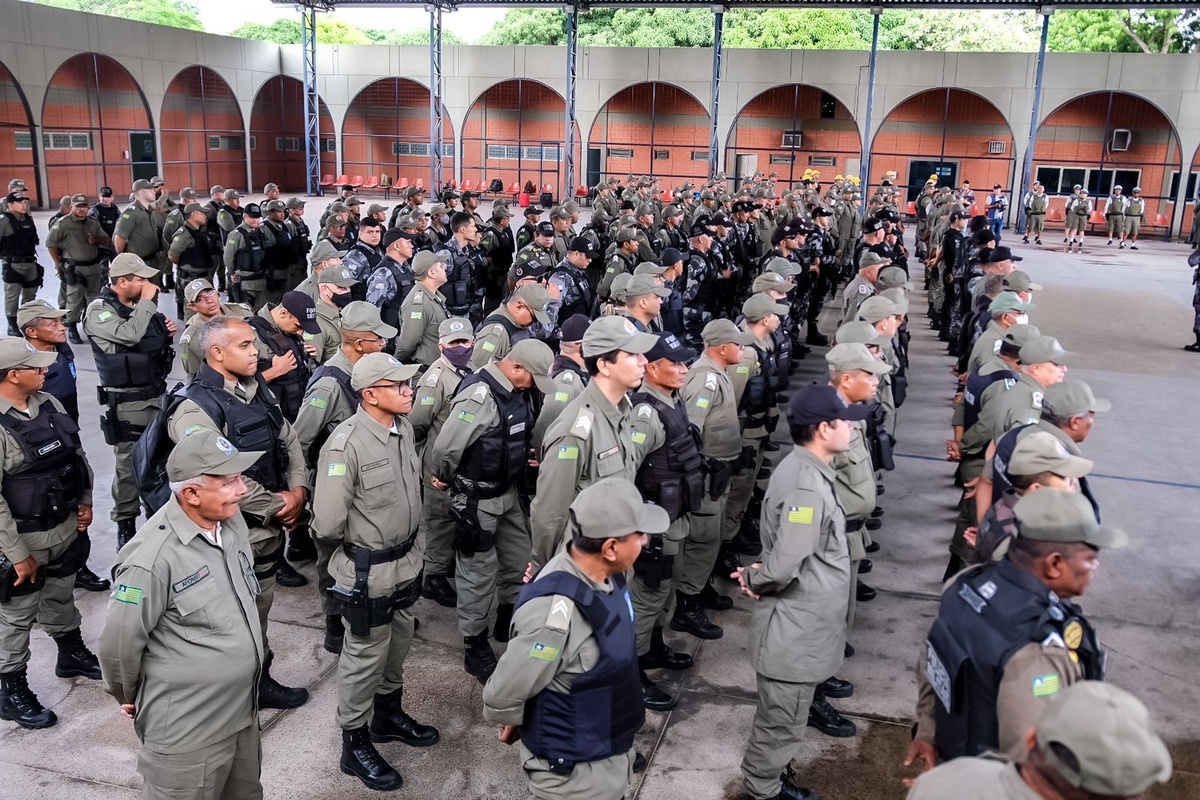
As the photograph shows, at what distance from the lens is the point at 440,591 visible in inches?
240

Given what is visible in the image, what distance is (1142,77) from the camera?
29.3 m

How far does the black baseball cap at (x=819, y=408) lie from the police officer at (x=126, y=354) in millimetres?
4700

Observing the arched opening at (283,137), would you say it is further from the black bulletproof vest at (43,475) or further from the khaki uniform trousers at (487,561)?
the khaki uniform trousers at (487,561)

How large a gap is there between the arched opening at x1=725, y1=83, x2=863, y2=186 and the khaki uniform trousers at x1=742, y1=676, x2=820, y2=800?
31.2 m

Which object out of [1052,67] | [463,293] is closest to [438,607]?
[463,293]

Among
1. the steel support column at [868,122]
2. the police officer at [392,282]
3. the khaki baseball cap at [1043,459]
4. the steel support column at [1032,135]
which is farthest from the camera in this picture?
the steel support column at [868,122]

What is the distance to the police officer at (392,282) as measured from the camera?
945cm

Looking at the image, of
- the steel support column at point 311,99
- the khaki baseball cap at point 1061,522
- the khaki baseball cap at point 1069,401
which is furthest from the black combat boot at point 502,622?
the steel support column at point 311,99

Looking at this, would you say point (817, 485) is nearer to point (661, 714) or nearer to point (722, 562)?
point (661, 714)

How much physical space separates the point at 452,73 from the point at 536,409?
31347mm

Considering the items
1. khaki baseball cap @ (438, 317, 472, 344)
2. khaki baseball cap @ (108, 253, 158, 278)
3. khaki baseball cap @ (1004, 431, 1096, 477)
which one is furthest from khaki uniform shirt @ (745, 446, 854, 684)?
khaki baseball cap @ (108, 253, 158, 278)

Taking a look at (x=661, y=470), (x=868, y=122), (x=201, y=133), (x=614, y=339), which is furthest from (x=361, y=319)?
(x=201, y=133)

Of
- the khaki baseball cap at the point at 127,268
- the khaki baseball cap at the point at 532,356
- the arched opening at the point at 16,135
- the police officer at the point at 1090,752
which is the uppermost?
the arched opening at the point at 16,135

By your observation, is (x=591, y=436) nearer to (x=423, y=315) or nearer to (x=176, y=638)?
(x=176, y=638)
